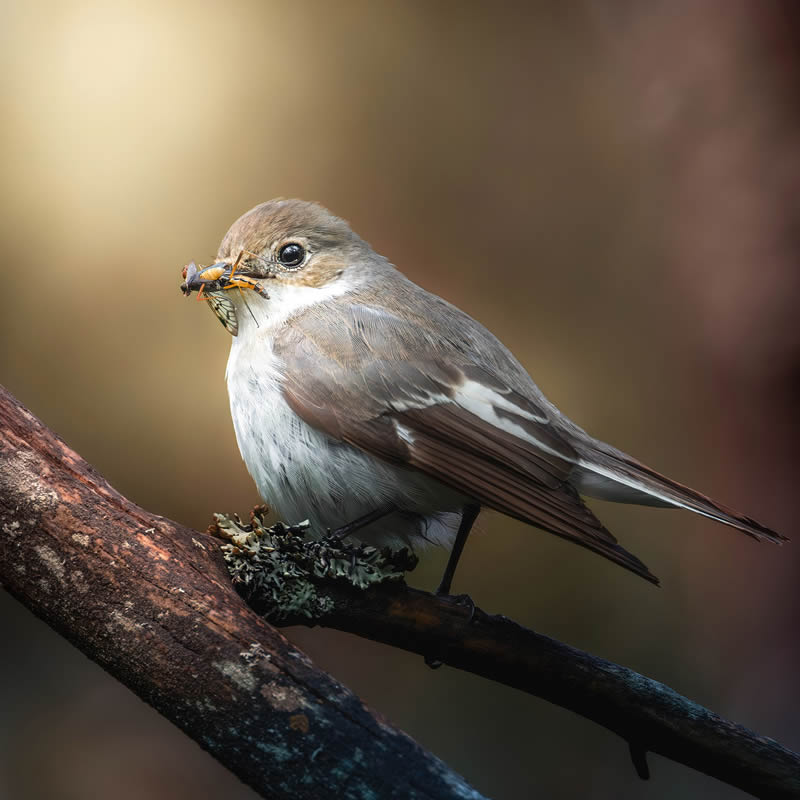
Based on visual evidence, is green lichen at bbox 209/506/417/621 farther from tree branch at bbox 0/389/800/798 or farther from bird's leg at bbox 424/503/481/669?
bird's leg at bbox 424/503/481/669

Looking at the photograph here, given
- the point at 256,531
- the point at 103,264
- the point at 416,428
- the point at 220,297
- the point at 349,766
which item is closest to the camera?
the point at 349,766

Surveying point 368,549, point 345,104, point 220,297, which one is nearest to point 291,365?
point 220,297

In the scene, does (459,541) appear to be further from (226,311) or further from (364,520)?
(226,311)

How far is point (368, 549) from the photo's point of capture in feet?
4.41

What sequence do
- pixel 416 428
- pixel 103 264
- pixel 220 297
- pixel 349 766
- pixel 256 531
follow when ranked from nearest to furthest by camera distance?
pixel 349 766
pixel 256 531
pixel 416 428
pixel 220 297
pixel 103 264

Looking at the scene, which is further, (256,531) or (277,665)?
(256,531)

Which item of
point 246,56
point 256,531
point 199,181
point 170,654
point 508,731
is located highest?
point 246,56

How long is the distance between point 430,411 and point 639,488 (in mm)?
347

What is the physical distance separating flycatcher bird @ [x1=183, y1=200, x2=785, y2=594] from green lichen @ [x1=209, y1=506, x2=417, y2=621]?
0.41 ft

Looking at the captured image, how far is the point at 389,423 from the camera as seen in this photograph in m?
1.45

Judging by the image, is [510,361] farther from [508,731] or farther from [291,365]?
[508,731]

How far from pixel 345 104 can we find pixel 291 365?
1262 mm

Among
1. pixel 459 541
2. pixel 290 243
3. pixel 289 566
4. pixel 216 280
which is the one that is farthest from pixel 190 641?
pixel 290 243

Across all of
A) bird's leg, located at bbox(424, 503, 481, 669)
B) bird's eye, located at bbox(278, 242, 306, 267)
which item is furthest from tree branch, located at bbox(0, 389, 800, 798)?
bird's eye, located at bbox(278, 242, 306, 267)
